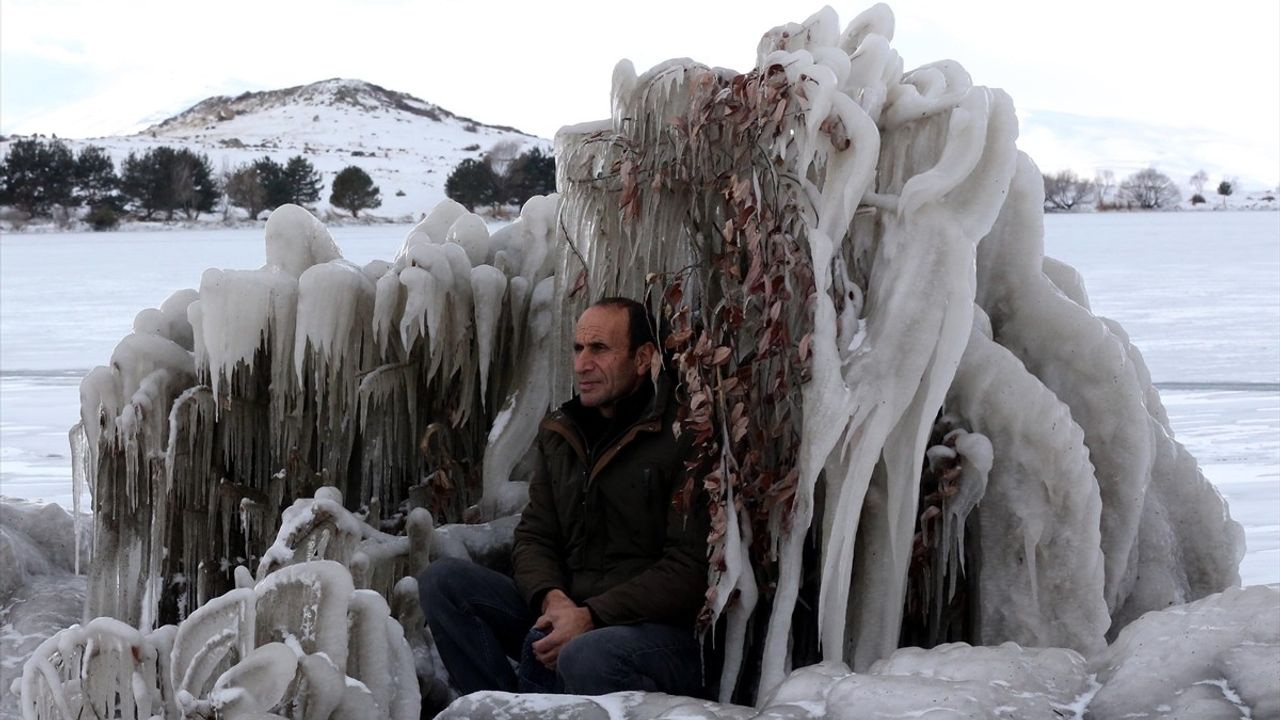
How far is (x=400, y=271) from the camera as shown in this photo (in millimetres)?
4582

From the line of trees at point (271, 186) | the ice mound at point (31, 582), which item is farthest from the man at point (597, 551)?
the line of trees at point (271, 186)

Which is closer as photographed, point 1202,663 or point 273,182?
point 1202,663

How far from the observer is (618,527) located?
148 inches

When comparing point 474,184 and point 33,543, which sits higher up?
point 474,184

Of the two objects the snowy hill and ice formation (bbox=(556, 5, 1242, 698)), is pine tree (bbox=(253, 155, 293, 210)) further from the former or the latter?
ice formation (bbox=(556, 5, 1242, 698))

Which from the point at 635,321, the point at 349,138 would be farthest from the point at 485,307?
the point at 349,138

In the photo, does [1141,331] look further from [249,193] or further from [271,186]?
[249,193]

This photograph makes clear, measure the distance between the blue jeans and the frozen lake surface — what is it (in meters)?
3.22

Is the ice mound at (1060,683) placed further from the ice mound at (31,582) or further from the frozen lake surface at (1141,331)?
the frozen lake surface at (1141,331)

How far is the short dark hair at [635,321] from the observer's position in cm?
382

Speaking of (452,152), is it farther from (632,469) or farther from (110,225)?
(632,469)

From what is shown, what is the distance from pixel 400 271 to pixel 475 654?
1.40 metres

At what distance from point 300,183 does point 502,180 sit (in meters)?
11.5

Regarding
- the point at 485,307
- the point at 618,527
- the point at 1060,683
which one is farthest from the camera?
the point at 485,307
